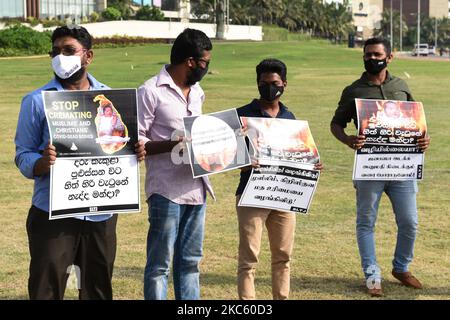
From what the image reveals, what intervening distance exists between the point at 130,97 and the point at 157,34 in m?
82.0

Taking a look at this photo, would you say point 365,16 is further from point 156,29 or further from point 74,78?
point 74,78

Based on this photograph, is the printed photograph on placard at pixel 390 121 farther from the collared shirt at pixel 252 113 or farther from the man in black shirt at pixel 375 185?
the collared shirt at pixel 252 113

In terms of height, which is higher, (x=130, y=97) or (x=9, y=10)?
(x=9, y=10)

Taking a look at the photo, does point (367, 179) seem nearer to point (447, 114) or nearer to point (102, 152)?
point (102, 152)

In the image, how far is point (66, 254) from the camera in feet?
15.0

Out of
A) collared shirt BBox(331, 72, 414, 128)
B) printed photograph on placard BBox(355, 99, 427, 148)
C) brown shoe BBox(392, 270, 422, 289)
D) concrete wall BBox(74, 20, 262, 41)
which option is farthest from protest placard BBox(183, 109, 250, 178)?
concrete wall BBox(74, 20, 262, 41)

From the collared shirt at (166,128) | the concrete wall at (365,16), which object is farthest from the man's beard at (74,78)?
the concrete wall at (365,16)

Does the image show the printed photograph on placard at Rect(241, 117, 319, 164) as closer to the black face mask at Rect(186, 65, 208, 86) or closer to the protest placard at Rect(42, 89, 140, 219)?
the black face mask at Rect(186, 65, 208, 86)

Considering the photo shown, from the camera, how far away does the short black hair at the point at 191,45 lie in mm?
5008

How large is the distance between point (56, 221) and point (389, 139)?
2.99 m

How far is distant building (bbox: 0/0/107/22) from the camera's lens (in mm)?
83125

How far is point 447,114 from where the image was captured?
21844mm

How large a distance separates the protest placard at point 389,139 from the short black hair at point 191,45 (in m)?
1.76

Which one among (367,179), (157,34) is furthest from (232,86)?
(157,34)
